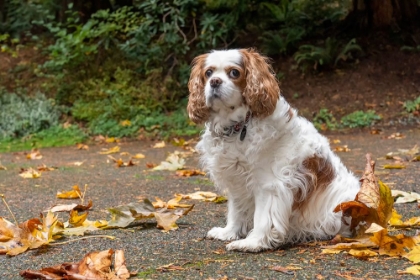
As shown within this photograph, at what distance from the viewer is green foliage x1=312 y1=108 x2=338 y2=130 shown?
13.0 meters

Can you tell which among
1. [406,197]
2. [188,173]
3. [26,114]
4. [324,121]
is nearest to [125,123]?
[26,114]

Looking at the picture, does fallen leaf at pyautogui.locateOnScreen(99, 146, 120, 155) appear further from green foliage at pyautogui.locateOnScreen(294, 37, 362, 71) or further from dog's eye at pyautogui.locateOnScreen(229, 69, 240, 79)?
dog's eye at pyautogui.locateOnScreen(229, 69, 240, 79)

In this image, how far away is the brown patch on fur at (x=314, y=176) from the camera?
4023 mm

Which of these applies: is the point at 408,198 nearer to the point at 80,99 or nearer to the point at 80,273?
the point at 80,273

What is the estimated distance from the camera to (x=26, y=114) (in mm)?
14602

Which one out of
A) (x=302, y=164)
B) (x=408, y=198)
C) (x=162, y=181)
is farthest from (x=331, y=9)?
(x=302, y=164)

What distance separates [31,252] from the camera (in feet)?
12.3

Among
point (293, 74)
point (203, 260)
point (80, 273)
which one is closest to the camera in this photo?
point (80, 273)

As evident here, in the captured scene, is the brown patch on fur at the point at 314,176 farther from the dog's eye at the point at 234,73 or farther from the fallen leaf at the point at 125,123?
the fallen leaf at the point at 125,123

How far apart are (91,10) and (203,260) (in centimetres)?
1576

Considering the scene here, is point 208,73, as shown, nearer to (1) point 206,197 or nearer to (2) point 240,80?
(2) point 240,80

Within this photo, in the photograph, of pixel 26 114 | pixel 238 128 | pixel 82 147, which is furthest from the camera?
pixel 26 114

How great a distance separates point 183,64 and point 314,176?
470 inches

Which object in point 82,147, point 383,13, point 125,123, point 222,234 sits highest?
point 383,13
